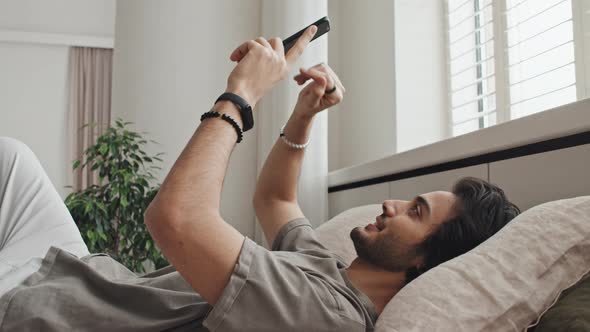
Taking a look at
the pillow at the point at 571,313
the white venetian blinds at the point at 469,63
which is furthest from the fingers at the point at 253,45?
the white venetian blinds at the point at 469,63

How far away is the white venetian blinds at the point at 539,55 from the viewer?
6.73 feet

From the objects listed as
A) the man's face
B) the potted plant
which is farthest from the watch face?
the potted plant

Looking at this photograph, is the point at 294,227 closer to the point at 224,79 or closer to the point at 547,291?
the point at 547,291

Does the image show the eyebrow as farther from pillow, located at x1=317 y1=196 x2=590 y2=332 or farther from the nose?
pillow, located at x1=317 y1=196 x2=590 y2=332

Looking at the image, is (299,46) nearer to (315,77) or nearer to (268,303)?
(315,77)

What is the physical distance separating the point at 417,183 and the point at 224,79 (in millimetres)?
1562

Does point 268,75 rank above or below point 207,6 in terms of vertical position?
below

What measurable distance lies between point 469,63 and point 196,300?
1.97 m

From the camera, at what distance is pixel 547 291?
0.94m

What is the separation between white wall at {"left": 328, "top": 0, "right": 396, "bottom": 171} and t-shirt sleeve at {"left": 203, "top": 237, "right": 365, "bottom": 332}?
1.82 m

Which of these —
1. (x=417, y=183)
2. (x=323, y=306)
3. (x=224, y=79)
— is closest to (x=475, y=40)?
(x=417, y=183)

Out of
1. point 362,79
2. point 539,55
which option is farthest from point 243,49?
point 362,79

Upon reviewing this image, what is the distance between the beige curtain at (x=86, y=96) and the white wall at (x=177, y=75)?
10.2ft

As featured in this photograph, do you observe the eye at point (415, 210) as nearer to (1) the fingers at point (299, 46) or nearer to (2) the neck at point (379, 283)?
(2) the neck at point (379, 283)
